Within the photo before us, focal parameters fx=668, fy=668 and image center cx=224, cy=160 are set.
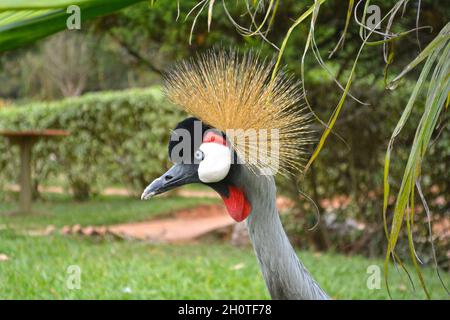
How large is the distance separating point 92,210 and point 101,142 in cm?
141

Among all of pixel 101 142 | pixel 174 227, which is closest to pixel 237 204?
pixel 174 227

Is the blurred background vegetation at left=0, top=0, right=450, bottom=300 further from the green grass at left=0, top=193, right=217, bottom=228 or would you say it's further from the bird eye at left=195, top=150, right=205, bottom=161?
the bird eye at left=195, top=150, right=205, bottom=161

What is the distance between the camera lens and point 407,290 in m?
4.29

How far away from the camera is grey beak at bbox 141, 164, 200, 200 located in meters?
1.62

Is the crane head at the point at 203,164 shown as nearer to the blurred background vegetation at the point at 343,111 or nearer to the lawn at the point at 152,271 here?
the lawn at the point at 152,271

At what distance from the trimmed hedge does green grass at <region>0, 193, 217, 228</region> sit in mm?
369

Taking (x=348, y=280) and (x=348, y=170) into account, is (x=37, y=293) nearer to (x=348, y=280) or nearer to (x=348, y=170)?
(x=348, y=280)

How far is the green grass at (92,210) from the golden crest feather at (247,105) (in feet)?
21.1

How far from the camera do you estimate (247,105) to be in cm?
152

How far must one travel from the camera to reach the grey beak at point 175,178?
162 cm

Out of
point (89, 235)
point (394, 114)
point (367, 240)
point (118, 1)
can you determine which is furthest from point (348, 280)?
point (118, 1)

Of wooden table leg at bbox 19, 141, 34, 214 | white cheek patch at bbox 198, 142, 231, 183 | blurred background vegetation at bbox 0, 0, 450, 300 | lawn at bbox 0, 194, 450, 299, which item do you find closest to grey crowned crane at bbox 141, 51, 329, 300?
white cheek patch at bbox 198, 142, 231, 183

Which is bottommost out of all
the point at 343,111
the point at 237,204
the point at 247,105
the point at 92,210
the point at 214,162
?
the point at 92,210

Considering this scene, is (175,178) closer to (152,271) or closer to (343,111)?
(152,271)
